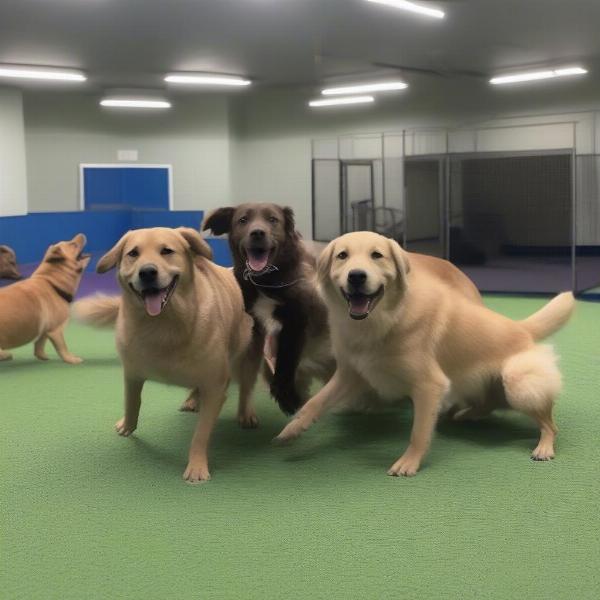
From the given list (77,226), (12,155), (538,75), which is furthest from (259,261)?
(12,155)

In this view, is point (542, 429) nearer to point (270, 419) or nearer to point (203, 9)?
point (270, 419)

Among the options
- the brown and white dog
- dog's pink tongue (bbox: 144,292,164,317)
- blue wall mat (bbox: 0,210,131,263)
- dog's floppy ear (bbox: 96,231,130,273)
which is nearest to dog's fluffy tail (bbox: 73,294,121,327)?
the brown and white dog

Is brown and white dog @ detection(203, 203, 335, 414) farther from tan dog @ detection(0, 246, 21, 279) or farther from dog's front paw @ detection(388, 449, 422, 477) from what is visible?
tan dog @ detection(0, 246, 21, 279)

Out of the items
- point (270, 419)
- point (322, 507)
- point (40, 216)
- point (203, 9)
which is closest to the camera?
point (322, 507)

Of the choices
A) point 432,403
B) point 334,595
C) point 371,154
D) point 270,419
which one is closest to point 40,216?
point 371,154

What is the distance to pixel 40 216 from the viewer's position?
1112cm

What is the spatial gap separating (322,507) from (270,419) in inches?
47.3

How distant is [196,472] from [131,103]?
12960 millimetres

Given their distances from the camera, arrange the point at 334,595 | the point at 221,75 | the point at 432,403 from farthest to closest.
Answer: the point at 221,75
the point at 432,403
the point at 334,595

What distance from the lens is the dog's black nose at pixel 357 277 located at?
105 inches

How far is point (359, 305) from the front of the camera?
2.72 metres

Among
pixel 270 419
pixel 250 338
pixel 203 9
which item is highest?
pixel 203 9

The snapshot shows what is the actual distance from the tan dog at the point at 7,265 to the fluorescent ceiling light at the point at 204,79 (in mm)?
4553

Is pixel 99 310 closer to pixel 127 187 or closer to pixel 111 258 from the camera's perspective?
pixel 111 258
